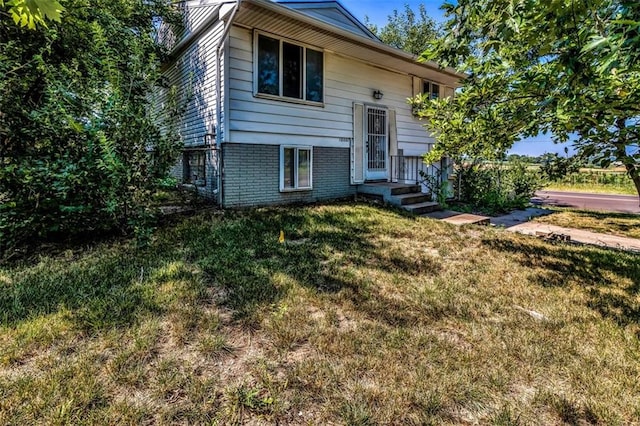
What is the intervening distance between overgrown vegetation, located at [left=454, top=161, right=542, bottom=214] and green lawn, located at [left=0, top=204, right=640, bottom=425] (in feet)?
20.1

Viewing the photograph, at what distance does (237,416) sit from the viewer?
1734 mm

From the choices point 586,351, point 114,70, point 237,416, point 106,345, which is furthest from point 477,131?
point 114,70

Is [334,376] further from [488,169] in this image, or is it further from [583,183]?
[583,183]

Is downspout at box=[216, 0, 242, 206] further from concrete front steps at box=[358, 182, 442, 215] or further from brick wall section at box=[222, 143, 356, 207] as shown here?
concrete front steps at box=[358, 182, 442, 215]

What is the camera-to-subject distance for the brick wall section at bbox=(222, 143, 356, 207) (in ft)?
22.4

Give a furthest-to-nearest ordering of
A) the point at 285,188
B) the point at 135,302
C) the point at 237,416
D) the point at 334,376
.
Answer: the point at 285,188, the point at 135,302, the point at 334,376, the point at 237,416

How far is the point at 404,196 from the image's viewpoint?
7918 mm

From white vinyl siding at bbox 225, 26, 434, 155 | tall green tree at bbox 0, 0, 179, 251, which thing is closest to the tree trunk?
white vinyl siding at bbox 225, 26, 434, 155

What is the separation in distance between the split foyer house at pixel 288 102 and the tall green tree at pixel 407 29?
13.1 metres

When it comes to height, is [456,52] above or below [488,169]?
above

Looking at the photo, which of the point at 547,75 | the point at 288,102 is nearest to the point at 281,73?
the point at 288,102

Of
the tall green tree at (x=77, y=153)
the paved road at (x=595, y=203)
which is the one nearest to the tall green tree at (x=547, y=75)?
the tall green tree at (x=77, y=153)

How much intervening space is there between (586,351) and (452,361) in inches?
39.7

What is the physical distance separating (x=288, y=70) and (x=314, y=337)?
21.3ft
